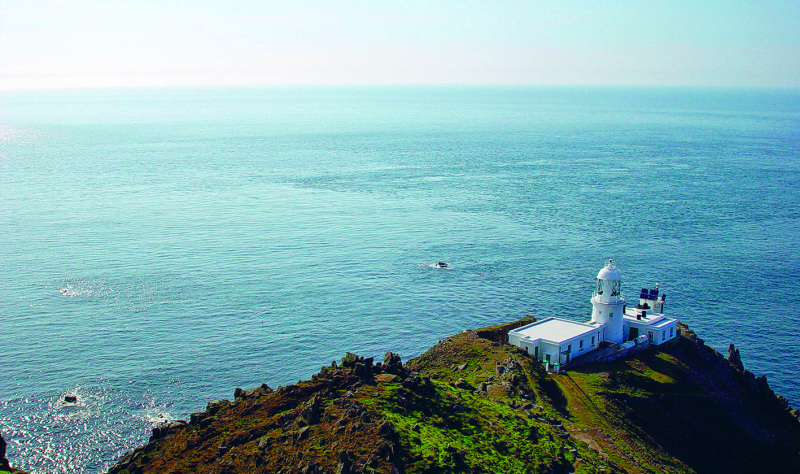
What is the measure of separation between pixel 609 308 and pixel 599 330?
9.05 ft

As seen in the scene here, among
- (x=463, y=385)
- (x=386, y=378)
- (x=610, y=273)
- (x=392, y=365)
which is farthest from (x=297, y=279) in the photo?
(x=386, y=378)

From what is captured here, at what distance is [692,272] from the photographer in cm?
11625

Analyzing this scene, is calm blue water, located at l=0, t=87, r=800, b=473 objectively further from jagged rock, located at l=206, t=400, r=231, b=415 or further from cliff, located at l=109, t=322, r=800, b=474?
jagged rock, located at l=206, t=400, r=231, b=415

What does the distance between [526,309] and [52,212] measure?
10860cm

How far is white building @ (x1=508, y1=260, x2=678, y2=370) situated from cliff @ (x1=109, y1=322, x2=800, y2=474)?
7.23 feet

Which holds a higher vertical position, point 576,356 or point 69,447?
point 576,356

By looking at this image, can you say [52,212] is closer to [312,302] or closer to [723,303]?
[312,302]

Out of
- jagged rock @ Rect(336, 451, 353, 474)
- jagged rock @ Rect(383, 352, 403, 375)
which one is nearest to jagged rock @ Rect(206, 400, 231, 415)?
jagged rock @ Rect(383, 352, 403, 375)

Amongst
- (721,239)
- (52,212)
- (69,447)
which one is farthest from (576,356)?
(52,212)

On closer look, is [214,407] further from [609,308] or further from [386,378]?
[609,308]

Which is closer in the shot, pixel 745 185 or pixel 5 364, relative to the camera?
pixel 5 364

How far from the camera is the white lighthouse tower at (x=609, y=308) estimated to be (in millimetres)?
75250

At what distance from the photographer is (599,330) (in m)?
74.5

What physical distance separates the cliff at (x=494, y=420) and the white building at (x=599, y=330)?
2.20 meters
